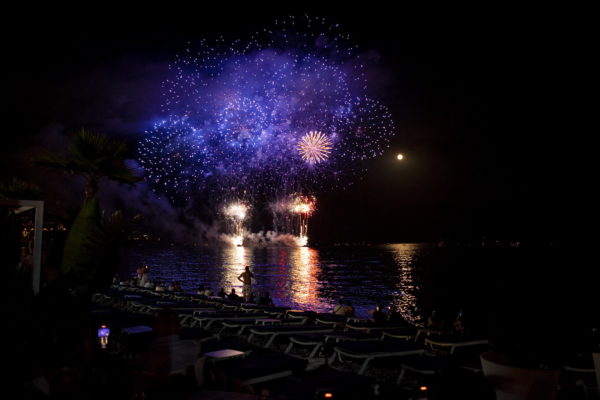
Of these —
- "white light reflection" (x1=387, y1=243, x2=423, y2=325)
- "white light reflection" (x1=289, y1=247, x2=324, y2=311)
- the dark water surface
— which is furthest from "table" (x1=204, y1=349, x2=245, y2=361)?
"white light reflection" (x1=289, y1=247, x2=324, y2=311)

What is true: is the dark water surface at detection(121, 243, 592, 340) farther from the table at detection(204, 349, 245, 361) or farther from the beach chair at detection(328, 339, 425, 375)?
the table at detection(204, 349, 245, 361)

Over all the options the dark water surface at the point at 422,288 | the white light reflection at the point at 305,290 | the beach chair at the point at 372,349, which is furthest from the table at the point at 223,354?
the white light reflection at the point at 305,290

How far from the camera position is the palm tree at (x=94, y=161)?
8.62 m

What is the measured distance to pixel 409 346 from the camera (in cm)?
771

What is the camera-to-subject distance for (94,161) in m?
8.77

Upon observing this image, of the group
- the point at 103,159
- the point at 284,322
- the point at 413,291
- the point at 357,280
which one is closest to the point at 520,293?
the point at 413,291

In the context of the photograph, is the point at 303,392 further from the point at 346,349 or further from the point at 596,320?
the point at 596,320

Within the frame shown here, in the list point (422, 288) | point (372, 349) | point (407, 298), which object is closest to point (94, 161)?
point (372, 349)

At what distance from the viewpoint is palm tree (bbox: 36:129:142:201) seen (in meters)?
8.62

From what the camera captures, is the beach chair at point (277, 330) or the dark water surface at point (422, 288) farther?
the dark water surface at point (422, 288)

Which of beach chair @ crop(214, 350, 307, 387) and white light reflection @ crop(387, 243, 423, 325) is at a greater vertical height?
beach chair @ crop(214, 350, 307, 387)

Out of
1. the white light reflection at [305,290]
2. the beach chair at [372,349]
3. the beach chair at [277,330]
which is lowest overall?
the white light reflection at [305,290]

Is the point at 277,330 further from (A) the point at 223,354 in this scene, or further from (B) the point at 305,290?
(B) the point at 305,290

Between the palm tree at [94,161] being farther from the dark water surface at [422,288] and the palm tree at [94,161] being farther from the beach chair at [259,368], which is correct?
the dark water surface at [422,288]
